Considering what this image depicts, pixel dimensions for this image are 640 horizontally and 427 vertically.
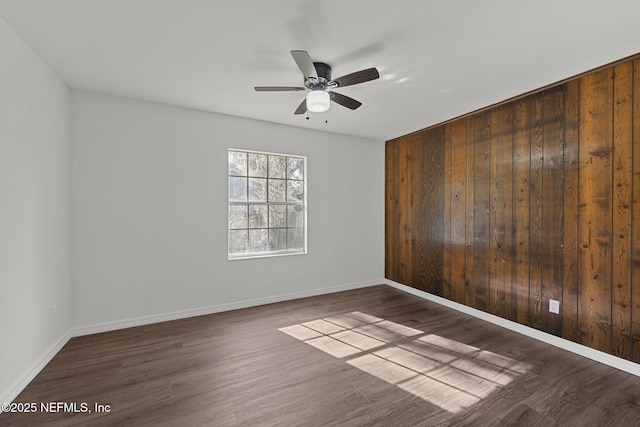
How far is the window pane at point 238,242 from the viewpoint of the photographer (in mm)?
3725

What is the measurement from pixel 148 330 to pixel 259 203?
1.99 meters

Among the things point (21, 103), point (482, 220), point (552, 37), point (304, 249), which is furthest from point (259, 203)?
point (552, 37)

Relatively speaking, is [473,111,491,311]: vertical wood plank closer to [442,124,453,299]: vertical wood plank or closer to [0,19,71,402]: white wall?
[442,124,453,299]: vertical wood plank

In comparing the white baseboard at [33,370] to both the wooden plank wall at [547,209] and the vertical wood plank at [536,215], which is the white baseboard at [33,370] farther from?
the vertical wood plank at [536,215]

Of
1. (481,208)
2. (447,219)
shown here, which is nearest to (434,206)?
(447,219)

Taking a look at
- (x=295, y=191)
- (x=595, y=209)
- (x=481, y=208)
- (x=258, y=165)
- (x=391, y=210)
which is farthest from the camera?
(x=391, y=210)

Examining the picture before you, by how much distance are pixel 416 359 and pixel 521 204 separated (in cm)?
203

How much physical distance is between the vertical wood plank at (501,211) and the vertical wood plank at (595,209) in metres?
0.63

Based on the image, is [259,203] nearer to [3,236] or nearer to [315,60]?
[315,60]

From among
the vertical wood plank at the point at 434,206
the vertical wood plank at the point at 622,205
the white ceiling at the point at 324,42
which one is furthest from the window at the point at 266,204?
the vertical wood plank at the point at 622,205

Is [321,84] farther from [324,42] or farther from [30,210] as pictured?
[30,210]

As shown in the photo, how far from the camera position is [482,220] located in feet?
11.0

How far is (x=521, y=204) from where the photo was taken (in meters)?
2.95

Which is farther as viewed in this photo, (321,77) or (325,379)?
(321,77)
